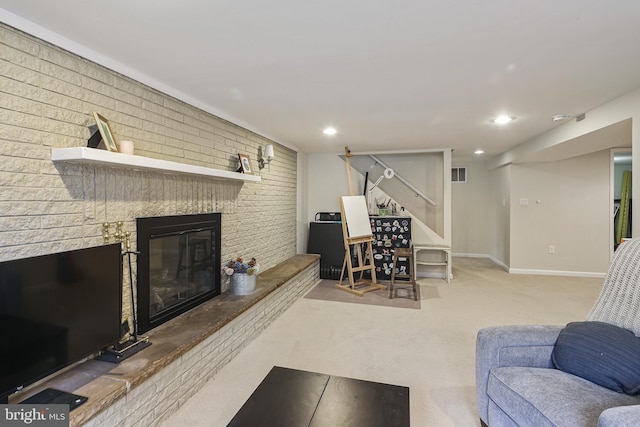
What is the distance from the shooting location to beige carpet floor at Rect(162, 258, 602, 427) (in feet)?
6.95

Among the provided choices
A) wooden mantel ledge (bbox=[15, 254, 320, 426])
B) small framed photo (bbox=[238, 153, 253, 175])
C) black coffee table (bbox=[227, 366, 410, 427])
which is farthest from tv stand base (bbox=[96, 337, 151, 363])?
small framed photo (bbox=[238, 153, 253, 175])

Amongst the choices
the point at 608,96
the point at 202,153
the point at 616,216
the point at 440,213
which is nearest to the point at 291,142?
the point at 202,153

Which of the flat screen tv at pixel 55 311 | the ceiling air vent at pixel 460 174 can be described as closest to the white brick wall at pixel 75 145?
the flat screen tv at pixel 55 311

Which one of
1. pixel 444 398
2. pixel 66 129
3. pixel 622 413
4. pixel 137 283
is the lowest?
pixel 444 398

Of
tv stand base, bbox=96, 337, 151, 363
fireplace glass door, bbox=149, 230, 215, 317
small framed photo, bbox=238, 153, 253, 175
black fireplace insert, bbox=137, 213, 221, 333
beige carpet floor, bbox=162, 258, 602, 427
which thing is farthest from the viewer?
small framed photo, bbox=238, 153, 253, 175

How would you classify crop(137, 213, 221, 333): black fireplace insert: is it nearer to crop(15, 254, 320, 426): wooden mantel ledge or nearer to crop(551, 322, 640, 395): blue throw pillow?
crop(15, 254, 320, 426): wooden mantel ledge

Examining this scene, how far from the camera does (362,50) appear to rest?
1.91m

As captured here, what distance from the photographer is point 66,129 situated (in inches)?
71.0

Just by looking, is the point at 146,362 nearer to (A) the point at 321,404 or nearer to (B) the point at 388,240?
(A) the point at 321,404

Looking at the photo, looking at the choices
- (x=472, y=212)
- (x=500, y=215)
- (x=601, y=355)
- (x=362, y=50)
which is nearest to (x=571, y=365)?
(x=601, y=355)

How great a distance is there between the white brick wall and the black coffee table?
4.10ft

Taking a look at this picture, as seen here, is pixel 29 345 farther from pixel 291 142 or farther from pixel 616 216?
pixel 616 216

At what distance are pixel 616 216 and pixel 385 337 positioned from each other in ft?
19.1

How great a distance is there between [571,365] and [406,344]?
60.0 inches
